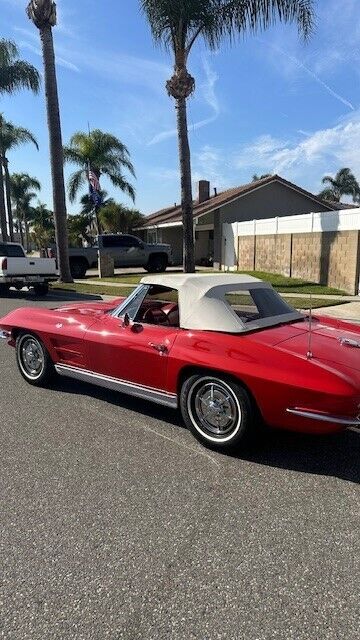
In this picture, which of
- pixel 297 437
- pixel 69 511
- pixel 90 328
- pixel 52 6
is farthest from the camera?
pixel 52 6

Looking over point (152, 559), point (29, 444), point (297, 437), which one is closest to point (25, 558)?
point (152, 559)

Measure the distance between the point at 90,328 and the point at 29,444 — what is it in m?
1.25

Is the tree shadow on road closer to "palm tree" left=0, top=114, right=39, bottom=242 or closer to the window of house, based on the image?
the window of house

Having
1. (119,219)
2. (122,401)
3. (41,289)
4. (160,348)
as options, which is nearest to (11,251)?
(41,289)

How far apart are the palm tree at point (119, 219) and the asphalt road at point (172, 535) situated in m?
33.1

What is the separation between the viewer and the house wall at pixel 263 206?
2583 cm

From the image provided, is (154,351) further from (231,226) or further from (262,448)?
(231,226)

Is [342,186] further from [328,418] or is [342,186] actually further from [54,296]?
[328,418]

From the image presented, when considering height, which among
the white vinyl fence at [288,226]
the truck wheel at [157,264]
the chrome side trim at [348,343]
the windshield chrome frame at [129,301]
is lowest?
the truck wheel at [157,264]

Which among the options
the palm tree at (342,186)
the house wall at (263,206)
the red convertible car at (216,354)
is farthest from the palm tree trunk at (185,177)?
the palm tree at (342,186)

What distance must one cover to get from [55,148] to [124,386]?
16.3m

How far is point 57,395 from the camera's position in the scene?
200 inches

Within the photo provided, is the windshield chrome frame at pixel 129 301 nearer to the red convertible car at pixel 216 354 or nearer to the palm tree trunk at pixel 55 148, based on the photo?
the red convertible car at pixel 216 354

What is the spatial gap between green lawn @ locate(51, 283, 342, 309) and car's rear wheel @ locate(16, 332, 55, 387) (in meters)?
7.63
